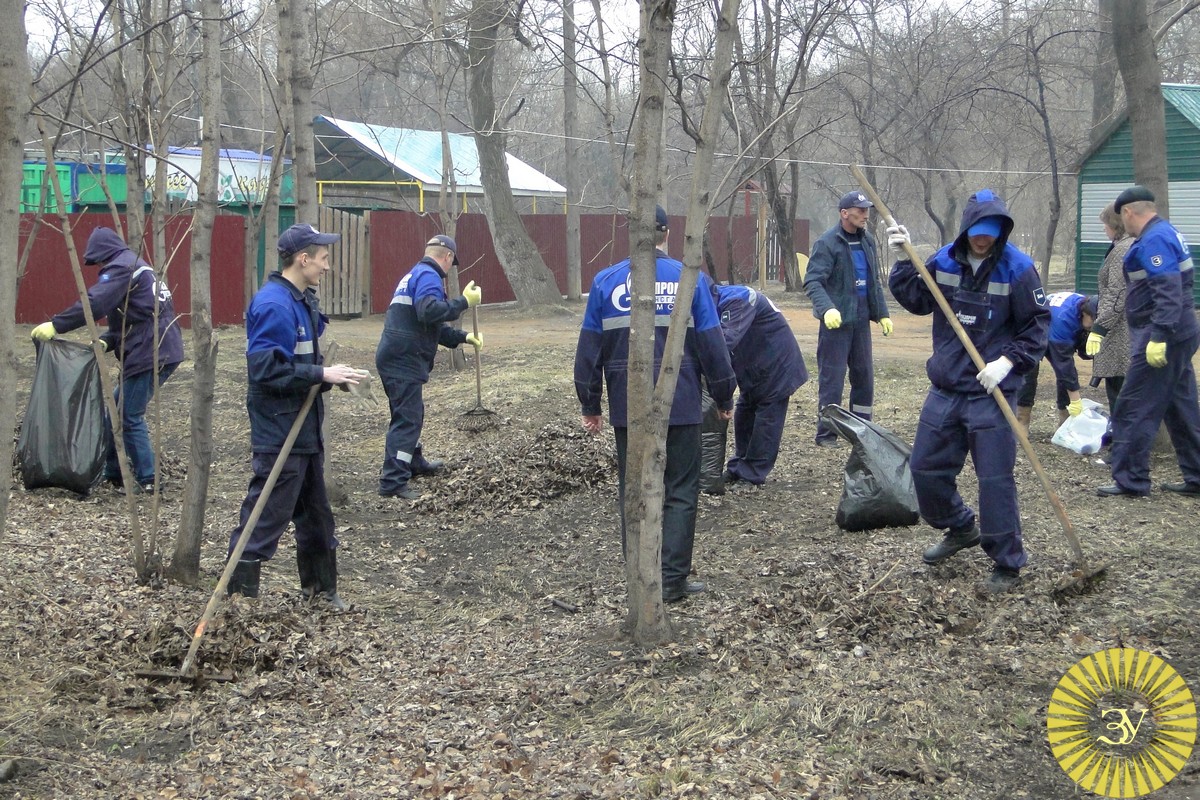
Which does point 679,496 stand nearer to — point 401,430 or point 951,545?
point 951,545

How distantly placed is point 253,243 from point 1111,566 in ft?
23.5

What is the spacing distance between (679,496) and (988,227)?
1751 mm

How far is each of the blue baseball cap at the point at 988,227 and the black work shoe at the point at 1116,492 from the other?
249cm

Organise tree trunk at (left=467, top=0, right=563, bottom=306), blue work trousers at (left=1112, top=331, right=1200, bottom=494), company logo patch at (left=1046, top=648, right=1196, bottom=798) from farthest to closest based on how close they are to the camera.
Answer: tree trunk at (left=467, top=0, right=563, bottom=306) < blue work trousers at (left=1112, top=331, right=1200, bottom=494) < company logo patch at (left=1046, top=648, right=1196, bottom=798)

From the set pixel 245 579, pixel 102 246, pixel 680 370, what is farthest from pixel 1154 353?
pixel 102 246

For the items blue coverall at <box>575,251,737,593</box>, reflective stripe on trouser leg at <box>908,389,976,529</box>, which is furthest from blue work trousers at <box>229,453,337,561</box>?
reflective stripe on trouser leg at <box>908,389,976,529</box>

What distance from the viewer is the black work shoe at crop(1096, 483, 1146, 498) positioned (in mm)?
6426

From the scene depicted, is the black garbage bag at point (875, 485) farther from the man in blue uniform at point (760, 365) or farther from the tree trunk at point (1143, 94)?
the tree trunk at point (1143, 94)

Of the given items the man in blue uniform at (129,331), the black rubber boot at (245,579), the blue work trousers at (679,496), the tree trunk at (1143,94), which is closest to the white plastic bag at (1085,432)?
the tree trunk at (1143,94)

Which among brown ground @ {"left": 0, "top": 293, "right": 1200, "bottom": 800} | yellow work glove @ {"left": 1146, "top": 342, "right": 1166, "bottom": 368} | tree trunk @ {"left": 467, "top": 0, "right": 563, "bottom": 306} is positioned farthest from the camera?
tree trunk @ {"left": 467, "top": 0, "right": 563, "bottom": 306}

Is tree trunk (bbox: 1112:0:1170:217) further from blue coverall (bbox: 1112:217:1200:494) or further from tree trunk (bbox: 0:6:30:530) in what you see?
tree trunk (bbox: 0:6:30:530)

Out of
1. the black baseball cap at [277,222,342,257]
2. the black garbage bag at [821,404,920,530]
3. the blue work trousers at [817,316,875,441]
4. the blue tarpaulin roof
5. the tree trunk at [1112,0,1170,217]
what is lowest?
the black garbage bag at [821,404,920,530]

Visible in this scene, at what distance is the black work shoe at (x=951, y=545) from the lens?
16.6 ft

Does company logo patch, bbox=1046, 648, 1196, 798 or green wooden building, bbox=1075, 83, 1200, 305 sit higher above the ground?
green wooden building, bbox=1075, 83, 1200, 305
